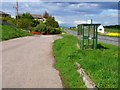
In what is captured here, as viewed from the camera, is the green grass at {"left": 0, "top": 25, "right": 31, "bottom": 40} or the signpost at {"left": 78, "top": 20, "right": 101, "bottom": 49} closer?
the signpost at {"left": 78, "top": 20, "right": 101, "bottom": 49}

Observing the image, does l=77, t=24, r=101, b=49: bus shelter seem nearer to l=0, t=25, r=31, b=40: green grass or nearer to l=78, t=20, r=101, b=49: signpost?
l=78, t=20, r=101, b=49: signpost

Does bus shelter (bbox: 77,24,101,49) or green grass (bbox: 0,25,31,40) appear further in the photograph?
green grass (bbox: 0,25,31,40)

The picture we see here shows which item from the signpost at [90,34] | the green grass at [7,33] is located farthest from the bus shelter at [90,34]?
the green grass at [7,33]

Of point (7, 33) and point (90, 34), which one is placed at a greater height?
point (90, 34)

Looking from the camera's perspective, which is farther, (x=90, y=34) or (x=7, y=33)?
(x=7, y=33)

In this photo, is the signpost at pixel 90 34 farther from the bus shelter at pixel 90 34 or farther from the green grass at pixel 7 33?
the green grass at pixel 7 33

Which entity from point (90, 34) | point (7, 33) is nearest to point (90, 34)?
point (90, 34)

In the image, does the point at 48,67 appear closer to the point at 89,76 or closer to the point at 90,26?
the point at 89,76

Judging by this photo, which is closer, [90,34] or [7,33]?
[90,34]

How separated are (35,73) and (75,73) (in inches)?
75.0

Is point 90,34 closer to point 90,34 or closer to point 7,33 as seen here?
point 90,34

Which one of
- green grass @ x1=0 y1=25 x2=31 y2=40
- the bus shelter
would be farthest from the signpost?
green grass @ x1=0 y1=25 x2=31 y2=40

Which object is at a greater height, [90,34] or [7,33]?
[90,34]

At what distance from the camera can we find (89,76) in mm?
11141
